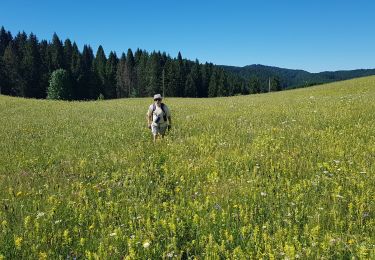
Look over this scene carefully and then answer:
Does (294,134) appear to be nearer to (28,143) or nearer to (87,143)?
(87,143)

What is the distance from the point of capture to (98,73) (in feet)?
395

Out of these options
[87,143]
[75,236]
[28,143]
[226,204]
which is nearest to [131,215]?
[75,236]

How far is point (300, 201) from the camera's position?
20.5 feet

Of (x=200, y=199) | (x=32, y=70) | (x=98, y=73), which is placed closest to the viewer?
(x=200, y=199)

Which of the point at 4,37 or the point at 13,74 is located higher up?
the point at 4,37

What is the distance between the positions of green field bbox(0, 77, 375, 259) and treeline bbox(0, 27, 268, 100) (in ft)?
300

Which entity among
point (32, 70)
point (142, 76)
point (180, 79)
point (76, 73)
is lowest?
point (180, 79)

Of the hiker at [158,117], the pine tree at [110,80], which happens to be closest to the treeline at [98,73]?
the pine tree at [110,80]

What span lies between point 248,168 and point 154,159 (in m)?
2.58

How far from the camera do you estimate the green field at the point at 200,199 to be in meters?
4.99

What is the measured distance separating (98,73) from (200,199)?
→ 4657 inches

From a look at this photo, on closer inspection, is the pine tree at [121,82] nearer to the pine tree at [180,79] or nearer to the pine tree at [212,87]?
the pine tree at [180,79]

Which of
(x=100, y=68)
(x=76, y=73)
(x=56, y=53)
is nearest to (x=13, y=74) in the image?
(x=56, y=53)

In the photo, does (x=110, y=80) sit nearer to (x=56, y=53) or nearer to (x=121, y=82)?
(x=121, y=82)
